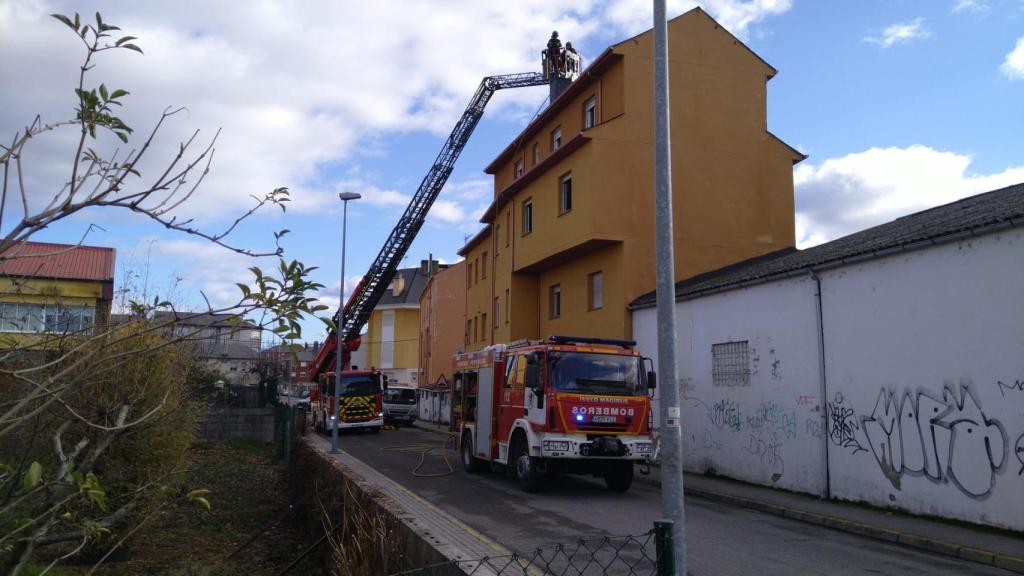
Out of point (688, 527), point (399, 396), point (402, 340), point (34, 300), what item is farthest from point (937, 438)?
point (402, 340)

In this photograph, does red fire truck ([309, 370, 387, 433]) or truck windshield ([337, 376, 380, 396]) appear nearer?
red fire truck ([309, 370, 387, 433])

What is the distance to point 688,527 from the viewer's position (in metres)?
11.1

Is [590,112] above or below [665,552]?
above

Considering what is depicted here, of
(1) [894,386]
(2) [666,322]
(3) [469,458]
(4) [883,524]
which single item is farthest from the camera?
(3) [469,458]

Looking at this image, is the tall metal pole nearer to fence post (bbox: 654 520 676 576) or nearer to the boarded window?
fence post (bbox: 654 520 676 576)

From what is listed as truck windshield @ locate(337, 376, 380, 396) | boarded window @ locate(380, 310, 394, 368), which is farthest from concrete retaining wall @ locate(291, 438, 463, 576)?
boarded window @ locate(380, 310, 394, 368)

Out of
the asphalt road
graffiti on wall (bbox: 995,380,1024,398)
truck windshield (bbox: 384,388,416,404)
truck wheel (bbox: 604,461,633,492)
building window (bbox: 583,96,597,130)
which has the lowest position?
the asphalt road

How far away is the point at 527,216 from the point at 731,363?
12.8 meters

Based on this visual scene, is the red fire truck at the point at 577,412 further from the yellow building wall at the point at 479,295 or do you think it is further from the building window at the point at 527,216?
the yellow building wall at the point at 479,295

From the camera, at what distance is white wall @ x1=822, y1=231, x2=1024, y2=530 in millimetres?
10688

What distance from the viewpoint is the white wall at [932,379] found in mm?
10688

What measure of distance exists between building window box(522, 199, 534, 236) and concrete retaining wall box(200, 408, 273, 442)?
→ 1144 cm

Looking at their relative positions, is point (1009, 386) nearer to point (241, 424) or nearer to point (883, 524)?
point (883, 524)

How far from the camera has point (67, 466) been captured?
3027 millimetres
